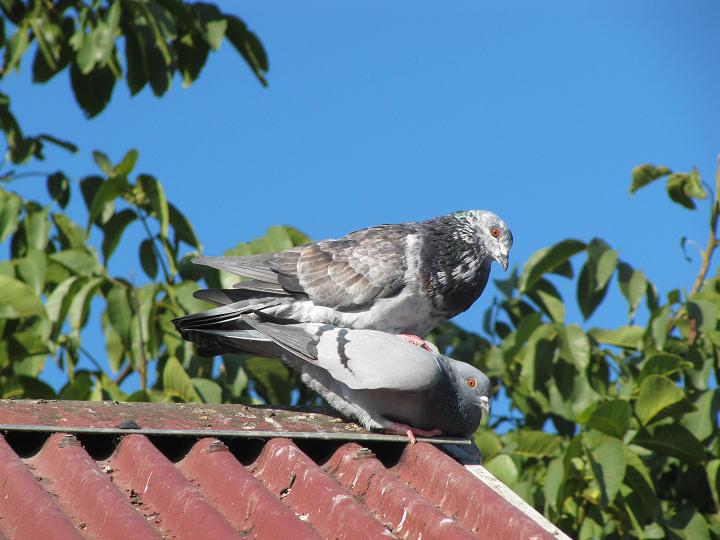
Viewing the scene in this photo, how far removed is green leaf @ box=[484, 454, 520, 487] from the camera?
5.42 m

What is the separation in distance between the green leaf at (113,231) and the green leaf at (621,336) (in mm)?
2800

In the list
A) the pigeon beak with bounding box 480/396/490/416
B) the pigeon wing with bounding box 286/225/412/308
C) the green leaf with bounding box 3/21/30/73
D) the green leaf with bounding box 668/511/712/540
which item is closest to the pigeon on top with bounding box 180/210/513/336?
the pigeon wing with bounding box 286/225/412/308

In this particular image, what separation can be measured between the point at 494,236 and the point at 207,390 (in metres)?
1.62

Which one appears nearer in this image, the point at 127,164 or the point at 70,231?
the point at 127,164

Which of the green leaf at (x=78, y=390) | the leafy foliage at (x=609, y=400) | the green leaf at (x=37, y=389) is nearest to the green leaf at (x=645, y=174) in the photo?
the leafy foliage at (x=609, y=400)

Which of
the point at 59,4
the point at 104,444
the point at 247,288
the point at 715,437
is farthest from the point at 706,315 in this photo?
the point at 59,4

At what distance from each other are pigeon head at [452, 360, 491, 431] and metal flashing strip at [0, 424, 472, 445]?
230 millimetres

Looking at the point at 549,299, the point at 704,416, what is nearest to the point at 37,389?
the point at 549,299

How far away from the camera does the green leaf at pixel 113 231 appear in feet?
19.8

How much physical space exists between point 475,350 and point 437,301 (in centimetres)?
191

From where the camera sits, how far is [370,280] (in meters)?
4.74

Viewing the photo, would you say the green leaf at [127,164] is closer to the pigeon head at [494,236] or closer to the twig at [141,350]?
the twig at [141,350]

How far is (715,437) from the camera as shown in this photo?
19.4 feet

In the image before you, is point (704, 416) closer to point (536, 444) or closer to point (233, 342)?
point (536, 444)
